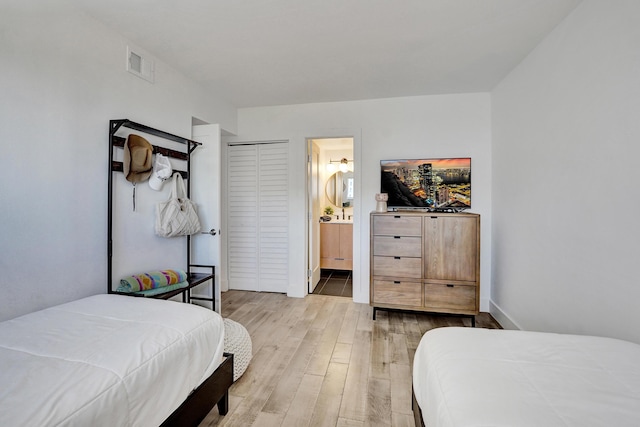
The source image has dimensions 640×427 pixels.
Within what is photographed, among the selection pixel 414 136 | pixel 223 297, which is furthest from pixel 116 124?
pixel 414 136

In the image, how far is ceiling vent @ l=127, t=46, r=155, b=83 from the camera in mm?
2234

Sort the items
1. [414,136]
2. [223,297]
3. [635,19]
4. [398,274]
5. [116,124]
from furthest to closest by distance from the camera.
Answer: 1. [223,297]
2. [414,136]
3. [398,274]
4. [116,124]
5. [635,19]

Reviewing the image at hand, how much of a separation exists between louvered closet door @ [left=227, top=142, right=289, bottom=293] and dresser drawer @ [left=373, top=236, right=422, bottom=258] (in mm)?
1319

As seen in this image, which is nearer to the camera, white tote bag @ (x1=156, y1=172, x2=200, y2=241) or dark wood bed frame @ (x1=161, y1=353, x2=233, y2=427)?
dark wood bed frame @ (x1=161, y1=353, x2=233, y2=427)

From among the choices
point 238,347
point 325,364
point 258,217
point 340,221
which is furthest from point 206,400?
point 340,221

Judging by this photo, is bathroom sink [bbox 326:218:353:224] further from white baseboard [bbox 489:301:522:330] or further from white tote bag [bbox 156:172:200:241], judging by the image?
white tote bag [bbox 156:172:200:241]

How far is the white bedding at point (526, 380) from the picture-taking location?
774 mm

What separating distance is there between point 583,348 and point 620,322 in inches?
22.8

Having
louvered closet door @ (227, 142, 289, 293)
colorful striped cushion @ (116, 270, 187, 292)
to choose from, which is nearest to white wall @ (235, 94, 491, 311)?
louvered closet door @ (227, 142, 289, 293)

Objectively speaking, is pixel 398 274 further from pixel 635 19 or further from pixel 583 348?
pixel 635 19

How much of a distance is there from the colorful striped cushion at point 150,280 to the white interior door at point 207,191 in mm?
467

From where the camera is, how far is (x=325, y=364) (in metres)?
2.18

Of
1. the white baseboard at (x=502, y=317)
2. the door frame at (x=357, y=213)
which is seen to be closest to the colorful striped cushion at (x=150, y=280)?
the door frame at (x=357, y=213)

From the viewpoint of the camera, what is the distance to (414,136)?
3379 mm
